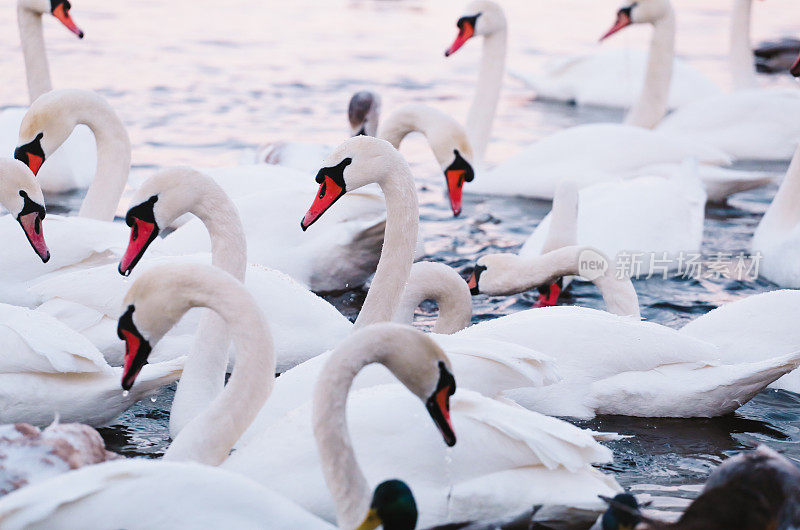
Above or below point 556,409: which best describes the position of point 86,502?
above

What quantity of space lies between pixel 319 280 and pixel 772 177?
361cm

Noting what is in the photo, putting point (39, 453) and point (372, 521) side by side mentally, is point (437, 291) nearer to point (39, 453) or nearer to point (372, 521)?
point (39, 453)

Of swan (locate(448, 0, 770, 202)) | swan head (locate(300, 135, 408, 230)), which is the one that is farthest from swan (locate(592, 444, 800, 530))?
swan (locate(448, 0, 770, 202))

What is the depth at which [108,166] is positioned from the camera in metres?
7.27

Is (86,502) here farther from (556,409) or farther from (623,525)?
(556,409)

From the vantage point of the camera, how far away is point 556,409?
17.7 ft

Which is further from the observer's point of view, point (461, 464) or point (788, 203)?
point (788, 203)

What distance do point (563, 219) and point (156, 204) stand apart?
2.70 m

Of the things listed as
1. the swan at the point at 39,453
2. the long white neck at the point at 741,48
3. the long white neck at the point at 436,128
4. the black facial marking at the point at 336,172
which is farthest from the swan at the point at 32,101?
the long white neck at the point at 741,48

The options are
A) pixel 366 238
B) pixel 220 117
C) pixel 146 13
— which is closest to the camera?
pixel 366 238

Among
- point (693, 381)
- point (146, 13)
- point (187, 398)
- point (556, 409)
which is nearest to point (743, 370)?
point (693, 381)

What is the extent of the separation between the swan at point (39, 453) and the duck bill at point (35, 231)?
174 centimetres

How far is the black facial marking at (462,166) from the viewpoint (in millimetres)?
6926

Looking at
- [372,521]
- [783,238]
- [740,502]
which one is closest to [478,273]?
[783,238]
